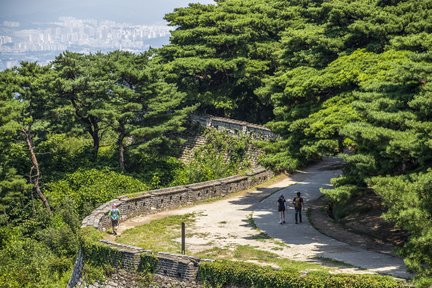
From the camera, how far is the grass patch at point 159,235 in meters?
23.6

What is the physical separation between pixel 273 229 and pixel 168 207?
19.0 ft

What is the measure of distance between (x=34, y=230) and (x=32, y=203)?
179cm

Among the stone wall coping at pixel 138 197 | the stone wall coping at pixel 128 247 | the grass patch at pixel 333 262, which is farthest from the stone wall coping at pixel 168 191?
the grass patch at pixel 333 262

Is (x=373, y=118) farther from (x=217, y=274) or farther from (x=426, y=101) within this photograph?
(x=217, y=274)

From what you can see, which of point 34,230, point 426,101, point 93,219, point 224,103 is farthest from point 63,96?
point 426,101

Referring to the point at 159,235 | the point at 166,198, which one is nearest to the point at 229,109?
the point at 166,198

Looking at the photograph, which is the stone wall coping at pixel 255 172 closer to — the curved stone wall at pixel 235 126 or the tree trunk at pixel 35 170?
the curved stone wall at pixel 235 126

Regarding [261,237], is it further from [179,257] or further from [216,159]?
[216,159]

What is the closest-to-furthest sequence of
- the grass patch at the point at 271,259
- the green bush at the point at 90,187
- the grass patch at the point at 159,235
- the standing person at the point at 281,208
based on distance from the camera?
1. the grass patch at the point at 271,259
2. the grass patch at the point at 159,235
3. the standing person at the point at 281,208
4. the green bush at the point at 90,187

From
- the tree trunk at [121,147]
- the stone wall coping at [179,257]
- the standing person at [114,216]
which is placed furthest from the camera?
the tree trunk at [121,147]

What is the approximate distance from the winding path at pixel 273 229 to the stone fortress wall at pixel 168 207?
1.85ft

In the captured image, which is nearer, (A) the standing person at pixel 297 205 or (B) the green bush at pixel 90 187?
(A) the standing person at pixel 297 205

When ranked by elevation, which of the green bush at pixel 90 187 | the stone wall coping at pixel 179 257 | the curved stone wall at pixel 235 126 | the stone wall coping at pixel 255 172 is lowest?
the green bush at pixel 90 187

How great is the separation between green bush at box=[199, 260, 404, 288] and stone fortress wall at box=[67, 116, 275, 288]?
0.62 metres
